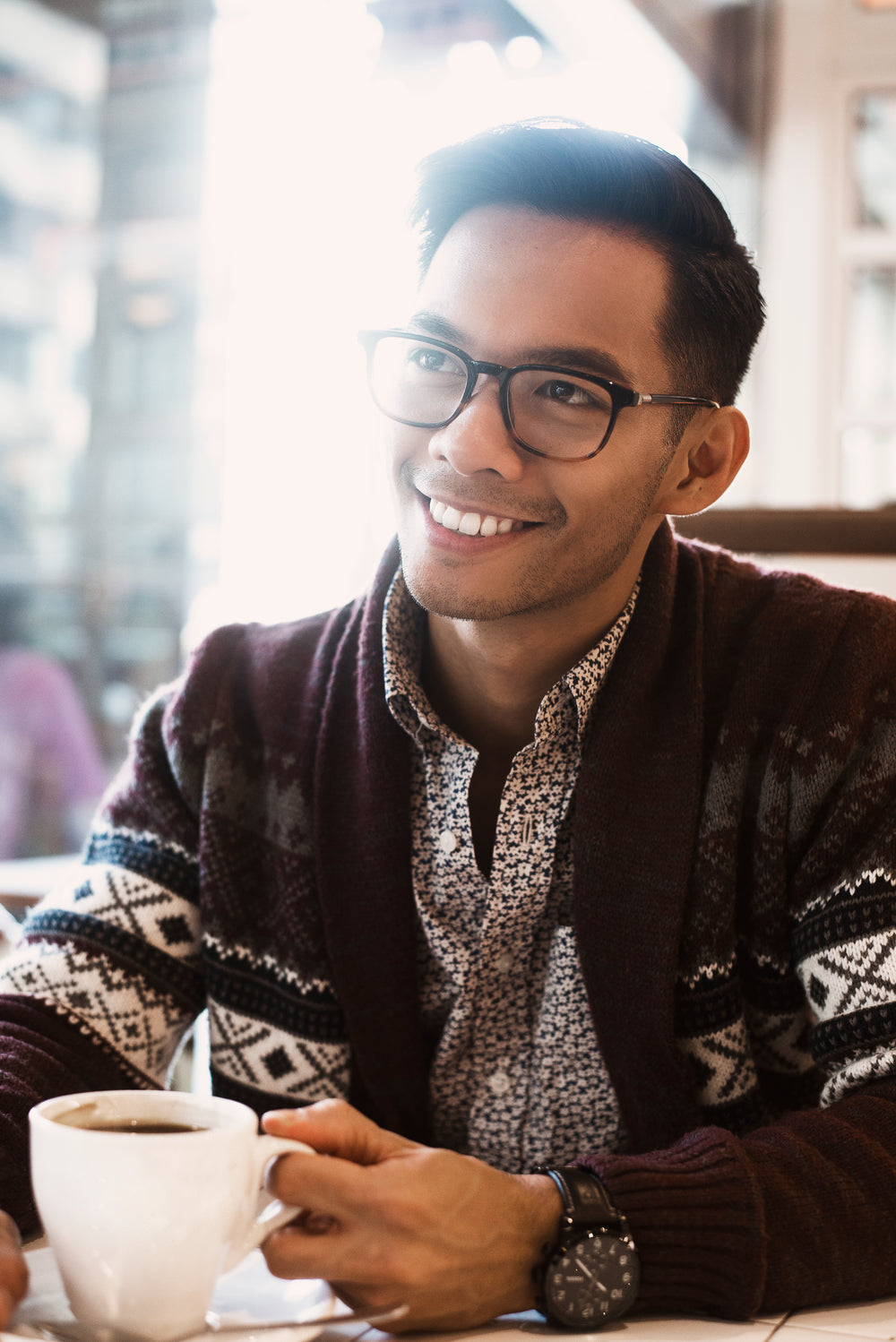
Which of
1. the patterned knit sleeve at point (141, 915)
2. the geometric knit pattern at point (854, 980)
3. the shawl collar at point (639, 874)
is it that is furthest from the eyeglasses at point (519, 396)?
the geometric knit pattern at point (854, 980)

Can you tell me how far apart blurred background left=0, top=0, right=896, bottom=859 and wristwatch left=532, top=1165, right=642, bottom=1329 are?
3.81 feet

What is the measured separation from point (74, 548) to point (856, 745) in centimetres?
208

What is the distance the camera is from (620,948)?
1092mm

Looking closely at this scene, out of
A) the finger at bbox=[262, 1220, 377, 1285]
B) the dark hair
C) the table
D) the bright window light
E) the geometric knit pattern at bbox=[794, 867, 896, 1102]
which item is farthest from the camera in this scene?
the bright window light

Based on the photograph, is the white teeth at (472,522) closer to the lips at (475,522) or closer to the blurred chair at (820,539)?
the lips at (475,522)

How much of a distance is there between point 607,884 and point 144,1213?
0.55 m

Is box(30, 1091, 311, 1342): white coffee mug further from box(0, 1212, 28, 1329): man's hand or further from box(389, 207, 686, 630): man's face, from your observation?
box(389, 207, 686, 630): man's face

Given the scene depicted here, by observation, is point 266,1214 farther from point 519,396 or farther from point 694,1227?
point 519,396

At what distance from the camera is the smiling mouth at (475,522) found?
1140 mm

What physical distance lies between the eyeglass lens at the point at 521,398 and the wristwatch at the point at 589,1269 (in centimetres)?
62

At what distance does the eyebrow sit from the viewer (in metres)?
1.13

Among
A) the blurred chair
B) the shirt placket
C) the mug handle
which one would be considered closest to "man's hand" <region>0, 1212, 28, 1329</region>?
the mug handle

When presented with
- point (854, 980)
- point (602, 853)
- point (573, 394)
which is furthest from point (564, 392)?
point (854, 980)

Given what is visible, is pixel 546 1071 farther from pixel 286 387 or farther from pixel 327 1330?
pixel 286 387
